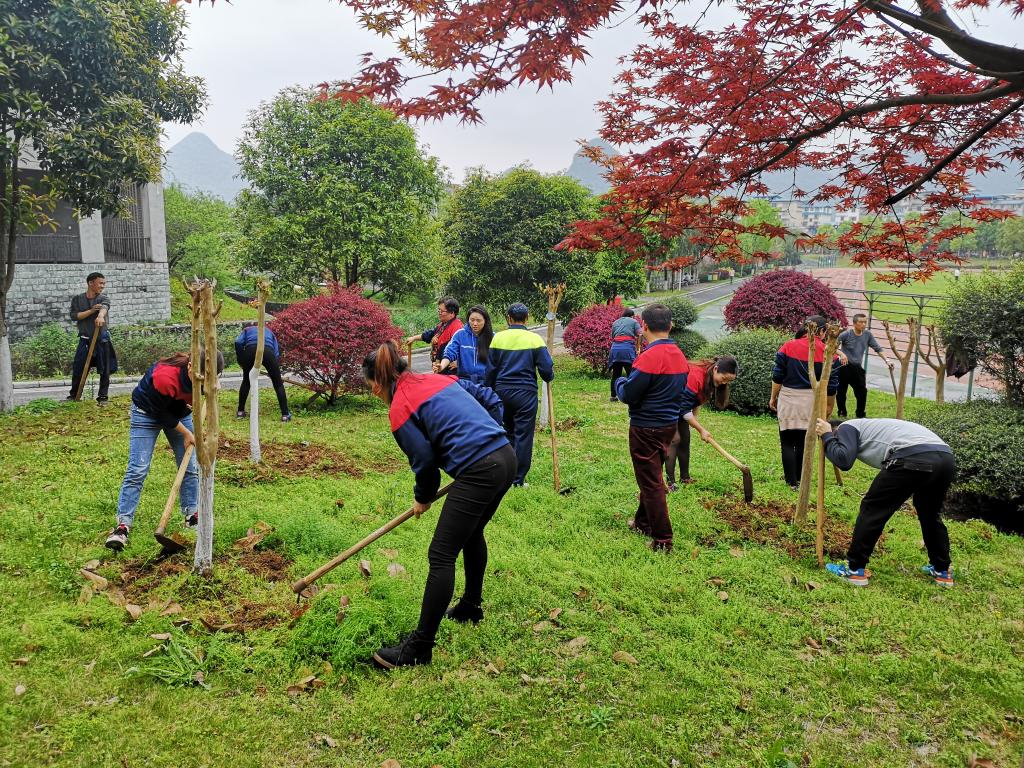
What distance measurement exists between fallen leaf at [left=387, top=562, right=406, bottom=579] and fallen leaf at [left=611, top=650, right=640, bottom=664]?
1.66 m

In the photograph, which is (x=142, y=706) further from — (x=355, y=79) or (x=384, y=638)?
(x=355, y=79)

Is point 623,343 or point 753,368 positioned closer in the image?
point 623,343

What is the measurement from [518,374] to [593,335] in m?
8.35

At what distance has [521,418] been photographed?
6867 mm

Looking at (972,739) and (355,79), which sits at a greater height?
(355,79)

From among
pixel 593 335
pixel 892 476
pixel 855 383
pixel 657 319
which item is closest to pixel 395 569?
pixel 657 319

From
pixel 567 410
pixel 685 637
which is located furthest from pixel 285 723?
pixel 567 410

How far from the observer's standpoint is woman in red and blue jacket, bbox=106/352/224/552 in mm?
4773

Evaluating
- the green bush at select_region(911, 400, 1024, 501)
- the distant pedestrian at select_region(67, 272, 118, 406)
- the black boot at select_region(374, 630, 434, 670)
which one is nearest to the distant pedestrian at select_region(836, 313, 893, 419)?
the green bush at select_region(911, 400, 1024, 501)

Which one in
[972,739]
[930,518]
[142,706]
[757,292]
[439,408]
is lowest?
[972,739]

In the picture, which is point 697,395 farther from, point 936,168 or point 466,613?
point 466,613

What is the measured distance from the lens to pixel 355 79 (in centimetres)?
429

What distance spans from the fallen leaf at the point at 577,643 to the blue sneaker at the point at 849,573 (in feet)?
7.50

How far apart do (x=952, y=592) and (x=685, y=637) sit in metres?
2.30
